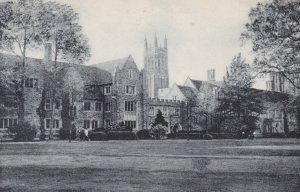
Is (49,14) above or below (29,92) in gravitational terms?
above

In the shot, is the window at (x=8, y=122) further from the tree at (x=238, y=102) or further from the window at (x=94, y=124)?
the tree at (x=238, y=102)

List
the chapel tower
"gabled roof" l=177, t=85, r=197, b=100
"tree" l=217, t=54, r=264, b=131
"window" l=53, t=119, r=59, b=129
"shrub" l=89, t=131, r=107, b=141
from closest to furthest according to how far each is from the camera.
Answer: "shrub" l=89, t=131, r=107, b=141
"window" l=53, t=119, r=59, b=129
"tree" l=217, t=54, r=264, b=131
"gabled roof" l=177, t=85, r=197, b=100
the chapel tower

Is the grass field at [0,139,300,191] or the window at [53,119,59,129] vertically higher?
the window at [53,119,59,129]

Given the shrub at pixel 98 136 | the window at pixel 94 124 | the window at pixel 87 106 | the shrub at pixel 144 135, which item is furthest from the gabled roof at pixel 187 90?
the shrub at pixel 98 136

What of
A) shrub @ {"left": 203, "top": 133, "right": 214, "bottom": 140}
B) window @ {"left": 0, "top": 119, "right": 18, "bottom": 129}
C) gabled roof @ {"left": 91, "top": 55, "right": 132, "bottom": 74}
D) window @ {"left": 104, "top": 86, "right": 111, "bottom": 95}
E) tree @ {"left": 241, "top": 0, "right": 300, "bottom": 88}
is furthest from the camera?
window @ {"left": 104, "top": 86, "right": 111, "bottom": 95}

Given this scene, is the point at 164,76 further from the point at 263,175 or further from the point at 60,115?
the point at 263,175

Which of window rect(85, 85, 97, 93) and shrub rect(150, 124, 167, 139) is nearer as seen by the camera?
shrub rect(150, 124, 167, 139)

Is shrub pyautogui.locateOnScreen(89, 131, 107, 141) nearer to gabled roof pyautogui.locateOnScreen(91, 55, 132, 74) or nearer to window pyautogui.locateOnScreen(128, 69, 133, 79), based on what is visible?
gabled roof pyautogui.locateOnScreen(91, 55, 132, 74)

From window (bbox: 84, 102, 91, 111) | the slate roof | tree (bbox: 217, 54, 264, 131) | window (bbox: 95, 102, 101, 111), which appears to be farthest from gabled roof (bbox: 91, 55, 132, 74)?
tree (bbox: 217, 54, 264, 131)

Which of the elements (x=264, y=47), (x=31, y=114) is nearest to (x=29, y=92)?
(x=31, y=114)
